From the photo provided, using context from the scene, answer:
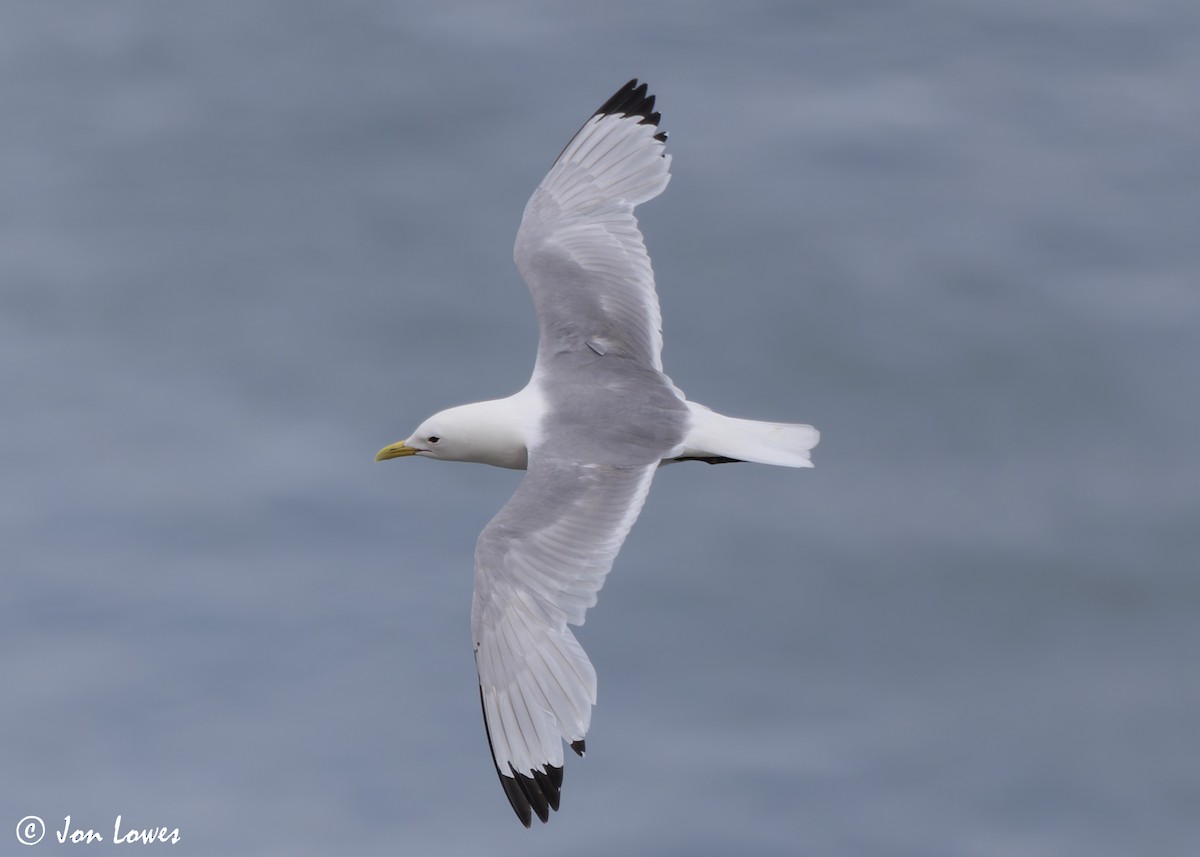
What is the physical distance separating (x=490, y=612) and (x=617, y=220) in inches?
89.0

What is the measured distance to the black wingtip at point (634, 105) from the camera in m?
8.59

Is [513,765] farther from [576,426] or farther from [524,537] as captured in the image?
[576,426]

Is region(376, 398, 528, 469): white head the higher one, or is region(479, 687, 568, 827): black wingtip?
region(376, 398, 528, 469): white head

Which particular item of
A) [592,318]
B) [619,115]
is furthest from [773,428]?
[619,115]

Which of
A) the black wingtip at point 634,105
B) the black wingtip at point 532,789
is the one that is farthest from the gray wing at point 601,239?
the black wingtip at point 532,789

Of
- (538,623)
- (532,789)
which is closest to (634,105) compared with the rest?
(538,623)

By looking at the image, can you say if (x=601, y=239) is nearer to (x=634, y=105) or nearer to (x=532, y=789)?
(x=634, y=105)

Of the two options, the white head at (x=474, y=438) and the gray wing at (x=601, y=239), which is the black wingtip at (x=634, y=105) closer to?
the gray wing at (x=601, y=239)

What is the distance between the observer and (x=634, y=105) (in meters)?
8.63

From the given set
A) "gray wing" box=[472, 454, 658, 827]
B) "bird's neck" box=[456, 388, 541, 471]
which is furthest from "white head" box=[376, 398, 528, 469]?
"gray wing" box=[472, 454, 658, 827]

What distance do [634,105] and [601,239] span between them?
2.94ft

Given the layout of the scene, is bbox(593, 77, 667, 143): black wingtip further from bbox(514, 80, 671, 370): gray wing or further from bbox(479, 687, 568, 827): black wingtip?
bbox(479, 687, 568, 827): black wingtip

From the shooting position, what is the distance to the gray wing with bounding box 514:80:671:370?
25.3 ft

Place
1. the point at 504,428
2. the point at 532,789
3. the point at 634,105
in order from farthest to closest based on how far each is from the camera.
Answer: the point at 634,105 < the point at 504,428 < the point at 532,789
